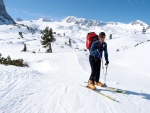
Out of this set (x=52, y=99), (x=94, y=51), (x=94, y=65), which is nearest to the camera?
(x=52, y=99)

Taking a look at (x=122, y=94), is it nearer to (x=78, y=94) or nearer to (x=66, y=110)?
(x=78, y=94)

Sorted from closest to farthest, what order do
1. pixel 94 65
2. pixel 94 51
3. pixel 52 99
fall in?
pixel 52 99, pixel 94 51, pixel 94 65

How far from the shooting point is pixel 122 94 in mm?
10133

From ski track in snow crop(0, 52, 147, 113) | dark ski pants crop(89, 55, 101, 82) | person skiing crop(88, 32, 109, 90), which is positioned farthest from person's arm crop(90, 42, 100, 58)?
ski track in snow crop(0, 52, 147, 113)

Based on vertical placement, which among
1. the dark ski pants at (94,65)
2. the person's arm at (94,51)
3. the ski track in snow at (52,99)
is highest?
the person's arm at (94,51)

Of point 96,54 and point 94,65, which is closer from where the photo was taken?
point 96,54

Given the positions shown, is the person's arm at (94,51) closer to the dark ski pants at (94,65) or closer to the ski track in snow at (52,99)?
the dark ski pants at (94,65)

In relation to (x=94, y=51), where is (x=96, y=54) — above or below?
below

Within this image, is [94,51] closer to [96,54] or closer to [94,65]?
[96,54]

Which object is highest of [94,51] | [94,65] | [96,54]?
[94,51]

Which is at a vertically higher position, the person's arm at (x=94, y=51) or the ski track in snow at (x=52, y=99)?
the person's arm at (x=94, y=51)

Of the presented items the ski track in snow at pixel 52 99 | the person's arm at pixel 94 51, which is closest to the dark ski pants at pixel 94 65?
the person's arm at pixel 94 51

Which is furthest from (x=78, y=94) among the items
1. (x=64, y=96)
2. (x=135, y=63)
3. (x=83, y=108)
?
(x=135, y=63)

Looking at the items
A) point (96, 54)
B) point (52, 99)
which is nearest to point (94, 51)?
point (96, 54)
